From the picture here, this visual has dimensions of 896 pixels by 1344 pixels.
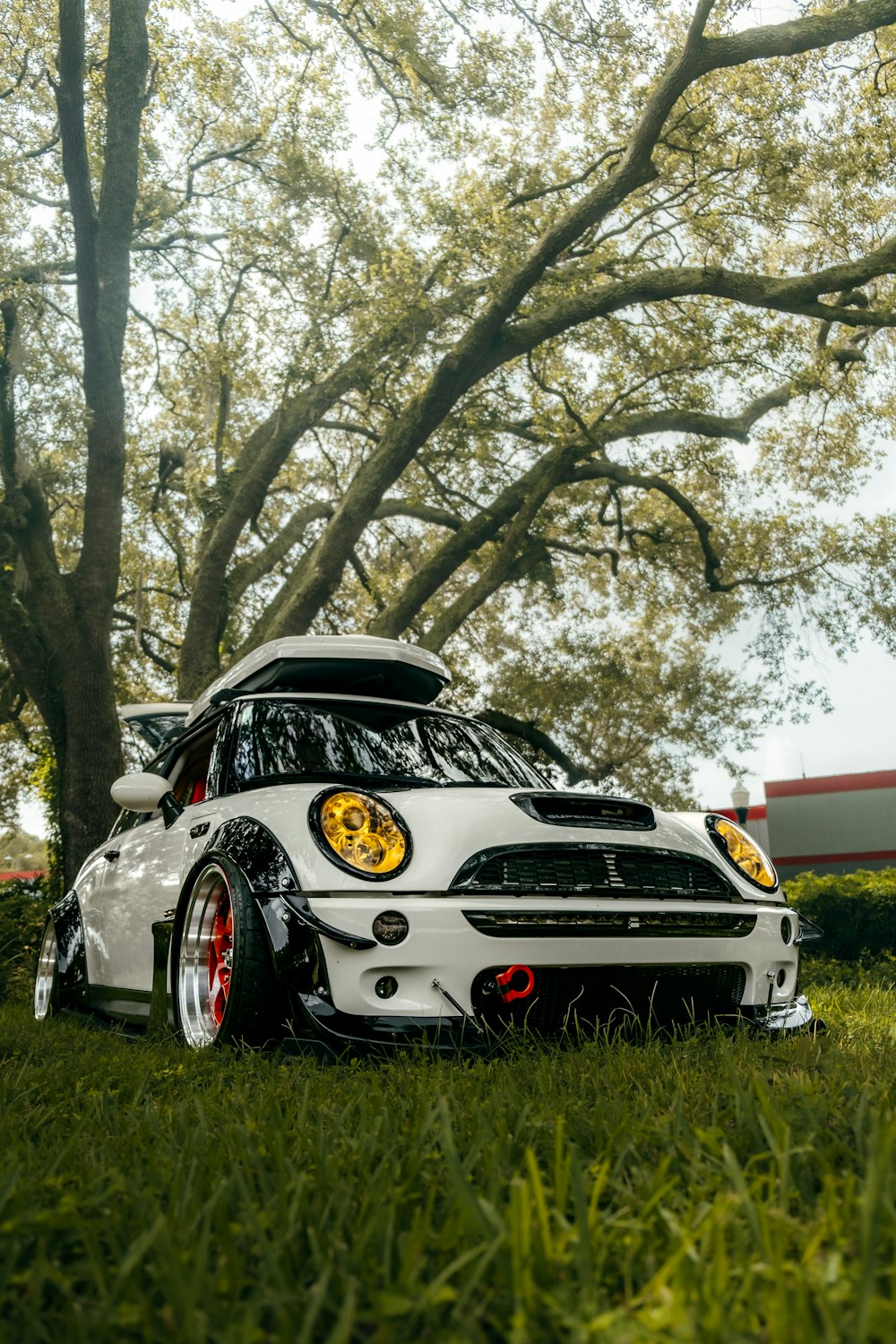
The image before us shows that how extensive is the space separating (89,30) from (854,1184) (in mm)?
17343

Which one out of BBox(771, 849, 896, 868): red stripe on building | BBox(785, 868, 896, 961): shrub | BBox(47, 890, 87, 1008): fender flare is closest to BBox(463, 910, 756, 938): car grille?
BBox(47, 890, 87, 1008): fender flare

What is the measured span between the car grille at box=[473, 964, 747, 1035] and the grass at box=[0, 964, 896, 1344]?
706 millimetres

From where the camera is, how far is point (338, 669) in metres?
5.29

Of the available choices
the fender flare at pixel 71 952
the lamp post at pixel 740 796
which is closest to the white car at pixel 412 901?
the fender flare at pixel 71 952

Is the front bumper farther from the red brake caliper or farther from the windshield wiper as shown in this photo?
the windshield wiper

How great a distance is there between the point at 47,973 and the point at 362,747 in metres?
2.86

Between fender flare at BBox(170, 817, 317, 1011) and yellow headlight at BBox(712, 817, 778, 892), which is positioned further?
yellow headlight at BBox(712, 817, 778, 892)

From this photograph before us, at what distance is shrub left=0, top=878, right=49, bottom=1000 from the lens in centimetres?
741

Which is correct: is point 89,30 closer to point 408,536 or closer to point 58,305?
point 58,305

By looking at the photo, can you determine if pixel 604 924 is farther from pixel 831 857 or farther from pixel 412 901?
pixel 831 857

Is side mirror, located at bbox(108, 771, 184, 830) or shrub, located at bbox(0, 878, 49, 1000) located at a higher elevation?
side mirror, located at bbox(108, 771, 184, 830)

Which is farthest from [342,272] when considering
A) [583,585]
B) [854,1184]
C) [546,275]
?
[854,1184]

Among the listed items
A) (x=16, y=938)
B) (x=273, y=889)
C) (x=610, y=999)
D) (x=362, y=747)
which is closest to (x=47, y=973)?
(x=16, y=938)

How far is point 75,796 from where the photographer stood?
35.1 ft
